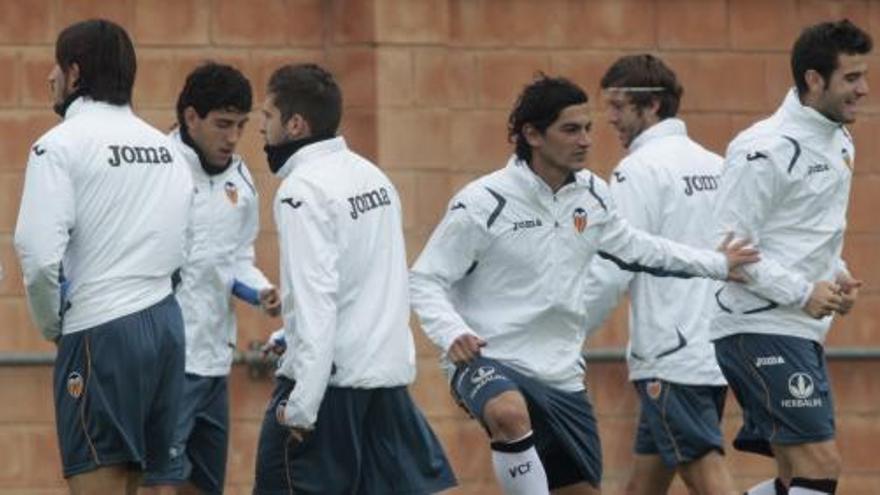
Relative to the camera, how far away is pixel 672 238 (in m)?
13.1

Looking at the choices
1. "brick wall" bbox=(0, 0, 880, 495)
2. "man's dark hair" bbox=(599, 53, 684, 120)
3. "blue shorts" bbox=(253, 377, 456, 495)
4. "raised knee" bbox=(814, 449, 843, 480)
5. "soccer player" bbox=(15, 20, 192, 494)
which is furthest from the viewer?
"brick wall" bbox=(0, 0, 880, 495)

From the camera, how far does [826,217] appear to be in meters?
11.9

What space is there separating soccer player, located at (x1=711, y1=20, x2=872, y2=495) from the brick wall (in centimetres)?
322

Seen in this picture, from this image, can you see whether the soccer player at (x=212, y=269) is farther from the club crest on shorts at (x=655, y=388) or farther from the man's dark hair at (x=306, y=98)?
the club crest on shorts at (x=655, y=388)

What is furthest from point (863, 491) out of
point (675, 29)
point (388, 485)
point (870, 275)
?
point (388, 485)

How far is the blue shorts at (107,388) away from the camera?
10.5 metres

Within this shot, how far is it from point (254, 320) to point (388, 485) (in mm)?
4082

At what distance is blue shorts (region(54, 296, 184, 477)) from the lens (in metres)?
10.5

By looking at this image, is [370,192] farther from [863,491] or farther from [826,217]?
[863,491]

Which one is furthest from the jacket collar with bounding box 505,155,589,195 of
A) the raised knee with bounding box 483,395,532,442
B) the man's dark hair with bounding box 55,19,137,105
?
the man's dark hair with bounding box 55,19,137,105

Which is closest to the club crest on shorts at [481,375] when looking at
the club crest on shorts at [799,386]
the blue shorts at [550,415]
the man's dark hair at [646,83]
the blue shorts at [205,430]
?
the blue shorts at [550,415]

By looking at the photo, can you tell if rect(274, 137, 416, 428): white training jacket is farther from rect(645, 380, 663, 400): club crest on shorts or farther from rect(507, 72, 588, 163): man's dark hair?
rect(645, 380, 663, 400): club crest on shorts

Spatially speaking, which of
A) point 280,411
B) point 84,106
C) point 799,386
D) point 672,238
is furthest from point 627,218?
point 84,106

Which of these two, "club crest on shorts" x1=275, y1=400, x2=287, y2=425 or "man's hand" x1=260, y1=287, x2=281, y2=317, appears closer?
"club crest on shorts" x1=275, y1=400, x2=287, y2=425
